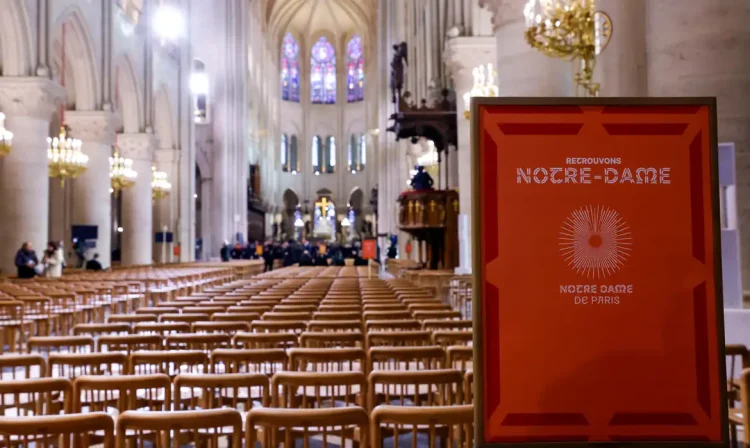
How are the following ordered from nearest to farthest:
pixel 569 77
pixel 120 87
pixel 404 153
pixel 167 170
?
pixel 569 77 < pixel 120 87 < pixel 167 170 < pixel 404 153

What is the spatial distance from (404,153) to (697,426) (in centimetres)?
3534

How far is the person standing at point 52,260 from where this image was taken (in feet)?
59.0

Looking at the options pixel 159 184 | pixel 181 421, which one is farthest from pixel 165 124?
pixel 181 421

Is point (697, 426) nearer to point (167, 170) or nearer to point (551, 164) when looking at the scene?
point (551, 164)

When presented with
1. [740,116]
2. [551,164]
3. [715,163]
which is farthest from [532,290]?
[740,116]

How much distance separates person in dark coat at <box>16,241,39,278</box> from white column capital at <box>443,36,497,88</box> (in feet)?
36.2

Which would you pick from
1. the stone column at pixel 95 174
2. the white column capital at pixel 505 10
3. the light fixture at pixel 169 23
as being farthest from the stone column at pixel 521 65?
the light fixture at pixel 169 23

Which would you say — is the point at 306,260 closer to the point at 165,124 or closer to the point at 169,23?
the point at 165,124

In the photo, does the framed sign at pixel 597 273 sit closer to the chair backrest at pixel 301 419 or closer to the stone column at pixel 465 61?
the chair backrest at pixel 301 419

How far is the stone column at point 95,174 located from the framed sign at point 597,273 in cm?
2370

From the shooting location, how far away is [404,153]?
37188mm

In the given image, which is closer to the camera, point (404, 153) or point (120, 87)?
point (120, 87)

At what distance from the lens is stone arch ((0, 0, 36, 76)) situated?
18.3 metres

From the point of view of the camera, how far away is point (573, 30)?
8.13 metres
